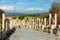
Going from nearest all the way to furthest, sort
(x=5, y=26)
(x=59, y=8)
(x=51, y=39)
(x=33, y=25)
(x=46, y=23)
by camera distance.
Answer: (x=51, y=39), (x=5, y=26), (x=46, y=23), (x=33, y=25), (x=59, y=8)

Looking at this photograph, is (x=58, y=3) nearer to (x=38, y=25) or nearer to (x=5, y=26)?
(x=38, y=25)

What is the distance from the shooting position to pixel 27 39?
57.6 ft

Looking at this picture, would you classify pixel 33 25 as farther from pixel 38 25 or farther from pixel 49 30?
pixel 49 30

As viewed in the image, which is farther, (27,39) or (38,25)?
(38,25)

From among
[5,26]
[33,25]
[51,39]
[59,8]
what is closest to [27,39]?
[51,39]

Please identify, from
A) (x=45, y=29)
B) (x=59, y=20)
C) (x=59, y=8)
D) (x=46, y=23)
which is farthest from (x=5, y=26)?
(x=59, y=8)

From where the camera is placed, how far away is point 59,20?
2808cm

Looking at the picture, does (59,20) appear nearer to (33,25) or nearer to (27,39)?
(33,25)

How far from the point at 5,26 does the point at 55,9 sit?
16.8m

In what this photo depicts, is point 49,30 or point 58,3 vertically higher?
point 58,3

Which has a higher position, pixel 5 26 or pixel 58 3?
pixel 58 3

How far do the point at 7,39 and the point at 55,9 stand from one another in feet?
70.9

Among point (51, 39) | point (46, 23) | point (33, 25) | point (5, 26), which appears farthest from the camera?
point (33, 25)

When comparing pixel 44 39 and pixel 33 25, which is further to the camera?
pixel 33 25
